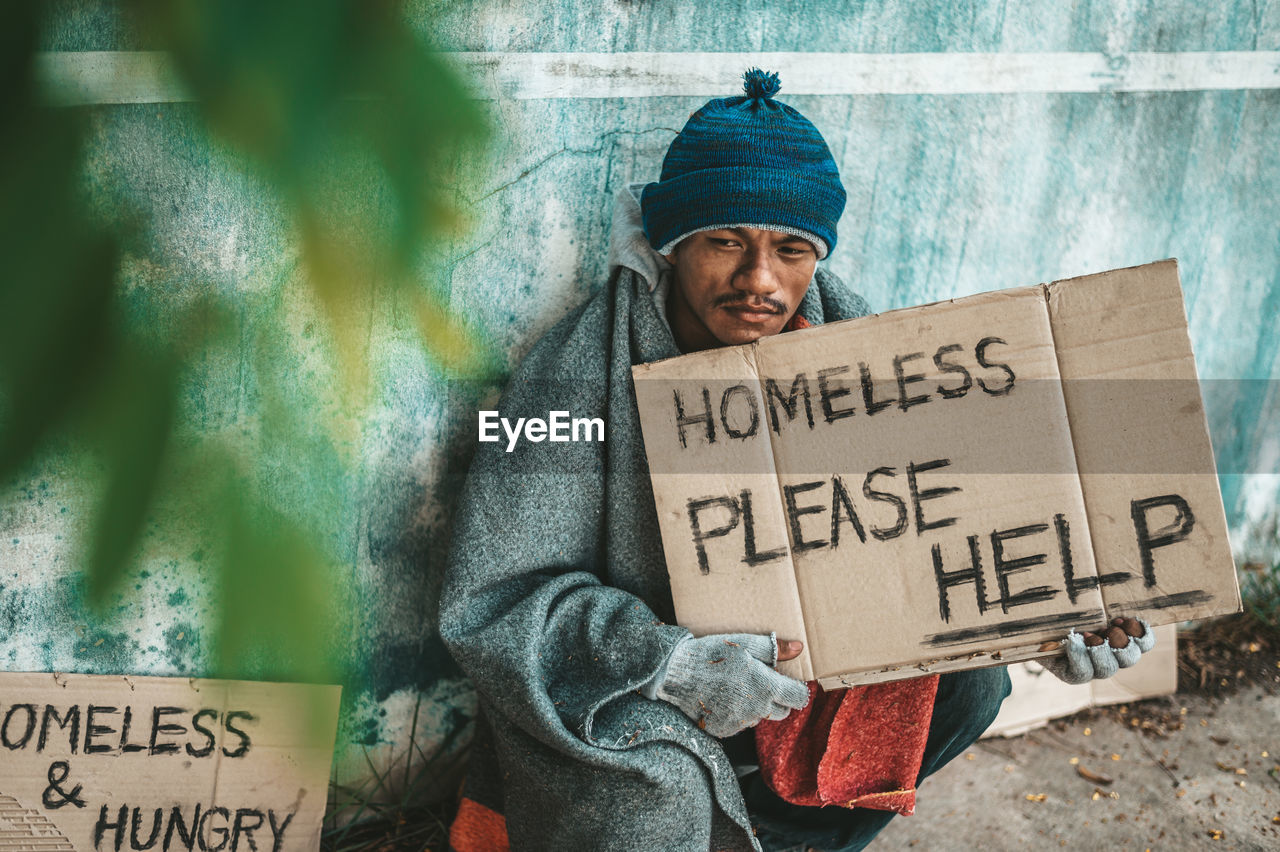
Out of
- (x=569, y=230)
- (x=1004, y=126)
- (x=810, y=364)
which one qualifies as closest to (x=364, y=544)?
(x=569, y=230)

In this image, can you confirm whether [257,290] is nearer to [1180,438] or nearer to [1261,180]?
[1180,438]

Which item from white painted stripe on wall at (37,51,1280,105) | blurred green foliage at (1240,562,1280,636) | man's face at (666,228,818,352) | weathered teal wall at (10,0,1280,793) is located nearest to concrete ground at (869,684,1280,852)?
blurred green foliage at (1240,562,1280,636)

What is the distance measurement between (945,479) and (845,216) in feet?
2.53

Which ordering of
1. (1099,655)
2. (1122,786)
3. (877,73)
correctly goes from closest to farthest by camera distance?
(1099,655)
(877,73)
(1122,786)

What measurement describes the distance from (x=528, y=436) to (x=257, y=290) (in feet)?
2.99

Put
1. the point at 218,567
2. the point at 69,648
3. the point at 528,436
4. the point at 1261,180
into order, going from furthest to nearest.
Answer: the point at 1261,180 → the point at 69,648 → the point at 528,436 → the point at 218,567

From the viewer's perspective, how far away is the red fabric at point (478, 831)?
62.2 inches

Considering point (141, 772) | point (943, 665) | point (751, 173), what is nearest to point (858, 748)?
point (943, 665)

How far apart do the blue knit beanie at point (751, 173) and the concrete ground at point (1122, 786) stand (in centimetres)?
121

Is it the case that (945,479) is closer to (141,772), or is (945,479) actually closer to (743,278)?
(743,278)

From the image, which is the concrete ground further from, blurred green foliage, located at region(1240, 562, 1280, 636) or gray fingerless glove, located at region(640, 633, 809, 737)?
gray fingerless glove, located at region(640, 633, 809, 737)

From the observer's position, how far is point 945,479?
4.12 ft

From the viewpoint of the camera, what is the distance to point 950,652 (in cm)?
125

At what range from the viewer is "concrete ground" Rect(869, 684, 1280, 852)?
5.74 ft
